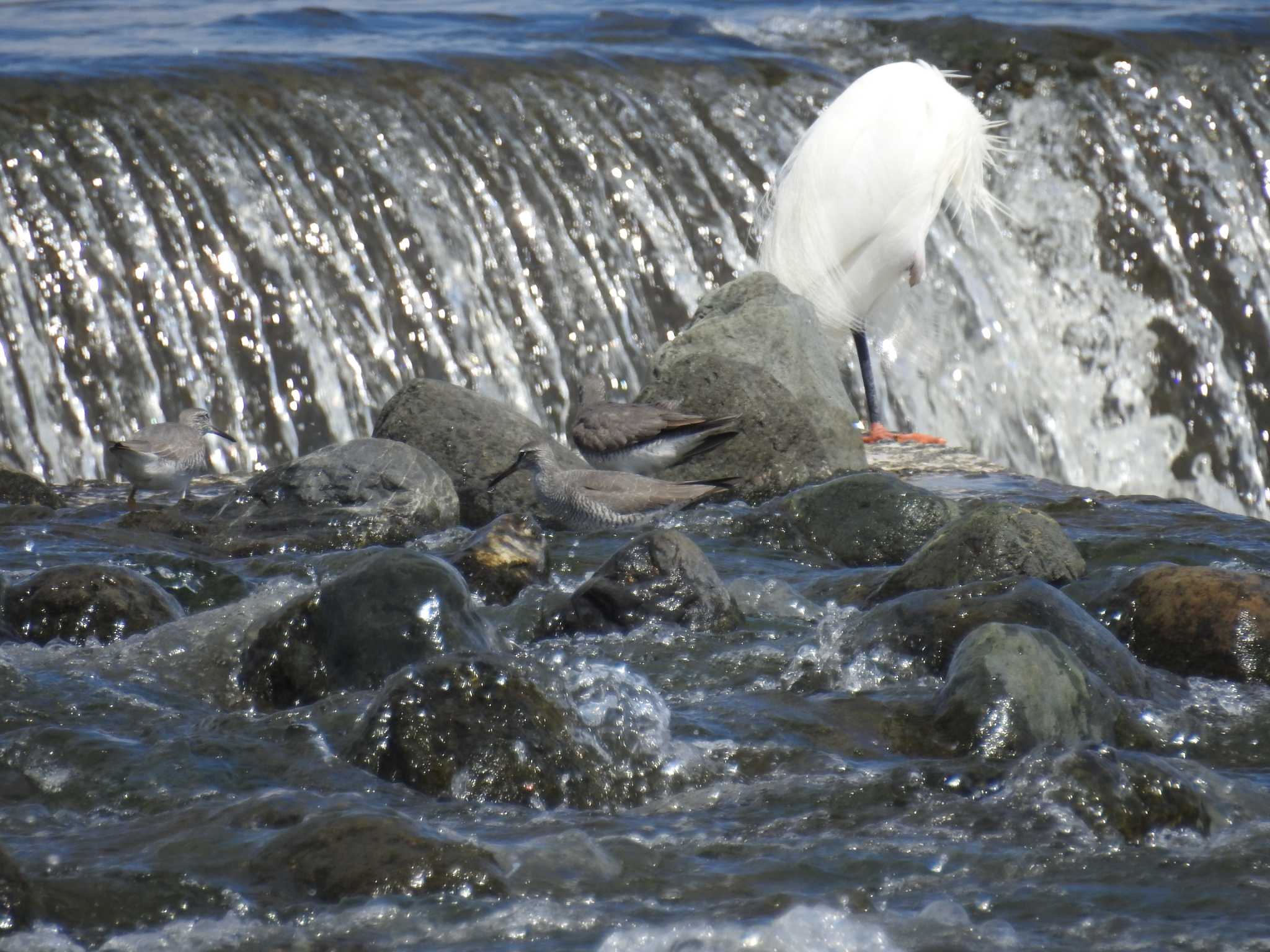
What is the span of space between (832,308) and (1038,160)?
3.01 m

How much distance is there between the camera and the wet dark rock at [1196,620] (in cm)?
528

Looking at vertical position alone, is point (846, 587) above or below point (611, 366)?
below

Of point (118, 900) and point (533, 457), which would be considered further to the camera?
point (533, 457)

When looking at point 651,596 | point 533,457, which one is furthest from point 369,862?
point 533,457

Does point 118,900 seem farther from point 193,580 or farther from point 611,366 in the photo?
point 611,366

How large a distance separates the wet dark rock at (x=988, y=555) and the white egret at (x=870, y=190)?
3870mm

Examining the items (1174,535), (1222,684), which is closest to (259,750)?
(1222,684)

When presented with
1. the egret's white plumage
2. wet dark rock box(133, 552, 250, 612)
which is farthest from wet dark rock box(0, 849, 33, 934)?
the egret's white plumage

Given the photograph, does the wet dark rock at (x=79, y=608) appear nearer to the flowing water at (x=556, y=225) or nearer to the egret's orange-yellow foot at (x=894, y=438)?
the flowing water at (x=556, y=225)

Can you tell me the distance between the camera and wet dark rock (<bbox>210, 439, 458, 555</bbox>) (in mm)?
7043

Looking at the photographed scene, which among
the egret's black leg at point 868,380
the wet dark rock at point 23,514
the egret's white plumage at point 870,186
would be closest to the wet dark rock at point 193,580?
the wet dark rock at point 23,514

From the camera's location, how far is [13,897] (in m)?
3.41

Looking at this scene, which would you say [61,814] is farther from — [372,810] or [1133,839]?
[1133,839]

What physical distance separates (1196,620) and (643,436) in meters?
2.75
